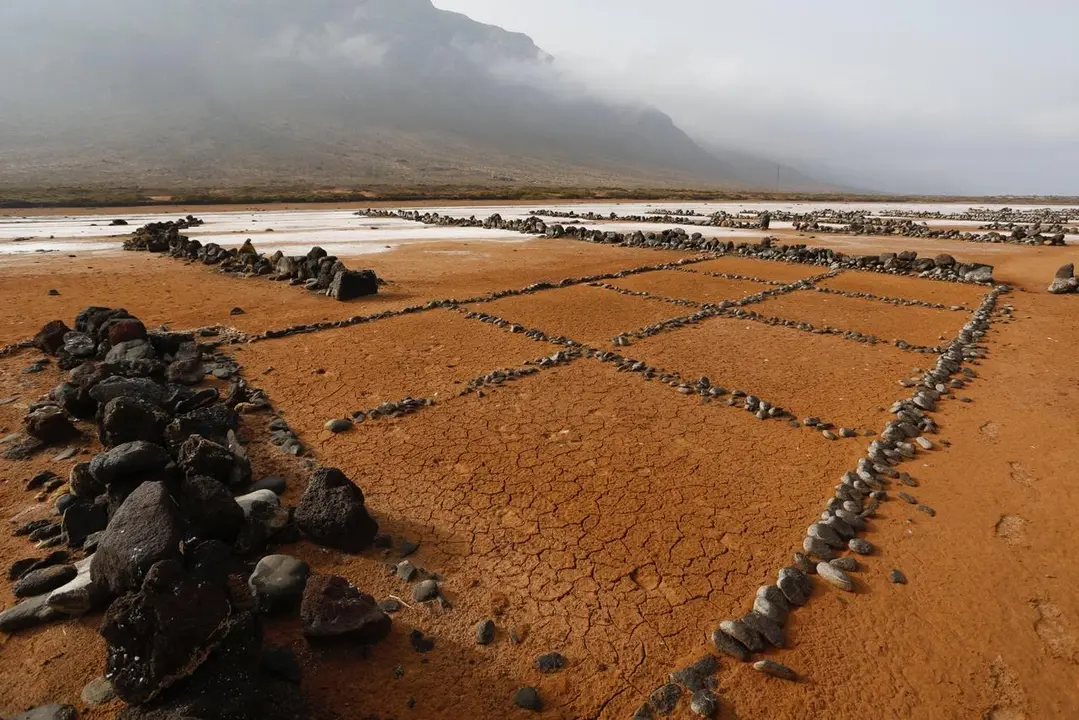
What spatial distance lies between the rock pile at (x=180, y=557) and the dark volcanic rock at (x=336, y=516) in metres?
0.01

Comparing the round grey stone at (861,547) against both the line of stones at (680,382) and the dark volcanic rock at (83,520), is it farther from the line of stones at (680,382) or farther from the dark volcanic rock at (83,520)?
the dark volcanic rock at (83,520)

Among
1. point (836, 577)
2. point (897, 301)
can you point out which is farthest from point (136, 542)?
point (897, 301)

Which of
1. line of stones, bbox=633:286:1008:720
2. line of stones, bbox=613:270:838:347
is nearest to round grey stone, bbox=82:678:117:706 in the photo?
line of stones, bbox=633:286:1008:720

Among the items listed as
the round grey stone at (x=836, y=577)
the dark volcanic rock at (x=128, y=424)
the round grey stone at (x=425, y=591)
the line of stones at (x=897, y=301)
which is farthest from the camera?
the line of stones at (x=897, y=301)

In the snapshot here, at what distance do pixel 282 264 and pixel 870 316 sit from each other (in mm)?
17610

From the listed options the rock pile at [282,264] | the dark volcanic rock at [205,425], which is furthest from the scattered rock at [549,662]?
the rock pile at [282,264]

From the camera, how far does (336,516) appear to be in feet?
16.9

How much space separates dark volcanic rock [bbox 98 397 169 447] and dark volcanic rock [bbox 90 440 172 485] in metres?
0.80

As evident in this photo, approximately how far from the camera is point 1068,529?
5.52 m

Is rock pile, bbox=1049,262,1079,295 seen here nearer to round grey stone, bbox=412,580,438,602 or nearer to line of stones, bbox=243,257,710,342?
line of stones, bbox=243,257,710,342

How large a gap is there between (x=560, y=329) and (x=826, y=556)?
8.07 metres

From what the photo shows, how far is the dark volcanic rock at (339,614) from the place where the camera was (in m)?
4.00

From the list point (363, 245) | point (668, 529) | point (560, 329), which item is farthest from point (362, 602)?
point (363, 245)

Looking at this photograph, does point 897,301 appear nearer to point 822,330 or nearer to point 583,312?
point 822,330
